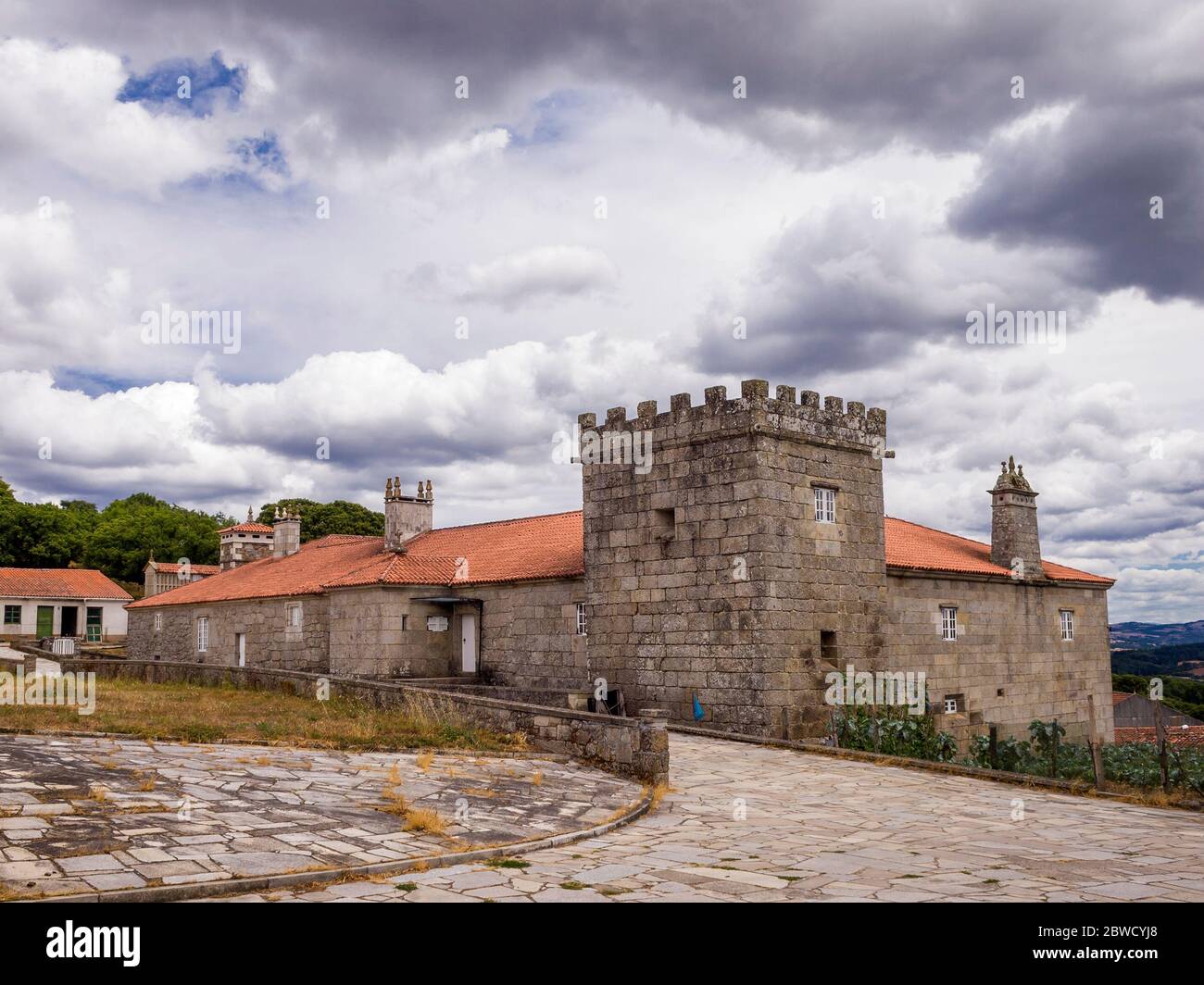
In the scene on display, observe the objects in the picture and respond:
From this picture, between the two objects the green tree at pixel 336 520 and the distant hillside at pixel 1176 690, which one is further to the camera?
the green tree at pixel 336 520

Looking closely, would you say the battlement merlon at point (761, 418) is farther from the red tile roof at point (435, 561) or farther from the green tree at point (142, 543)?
the green tree at point (142, 543)

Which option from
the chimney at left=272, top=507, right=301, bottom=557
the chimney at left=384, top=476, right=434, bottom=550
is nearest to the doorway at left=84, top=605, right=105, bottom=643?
the chimney at left=272, top=507, right=301, bottom=557

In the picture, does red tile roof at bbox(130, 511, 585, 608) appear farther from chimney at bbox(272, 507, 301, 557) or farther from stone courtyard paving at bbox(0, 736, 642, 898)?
stone courtyard paving at bbox(0, 736, 642, 898)

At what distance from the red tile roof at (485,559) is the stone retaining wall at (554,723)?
19.9 ft

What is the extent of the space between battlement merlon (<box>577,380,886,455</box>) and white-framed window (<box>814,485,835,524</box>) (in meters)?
1.10

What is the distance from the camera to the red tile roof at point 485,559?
25.6 m

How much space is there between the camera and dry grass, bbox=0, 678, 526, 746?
13.7 meters

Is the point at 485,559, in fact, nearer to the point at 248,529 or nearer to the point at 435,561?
the point at 435,561

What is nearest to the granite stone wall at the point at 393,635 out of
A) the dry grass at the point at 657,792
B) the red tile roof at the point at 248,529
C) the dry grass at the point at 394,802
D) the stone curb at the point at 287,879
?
the dry grass at the point at 657,792

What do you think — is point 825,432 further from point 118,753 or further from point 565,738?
point 118,753

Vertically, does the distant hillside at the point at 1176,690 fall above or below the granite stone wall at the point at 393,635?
below

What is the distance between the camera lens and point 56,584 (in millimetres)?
53562

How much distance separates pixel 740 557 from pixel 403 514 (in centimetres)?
1453
